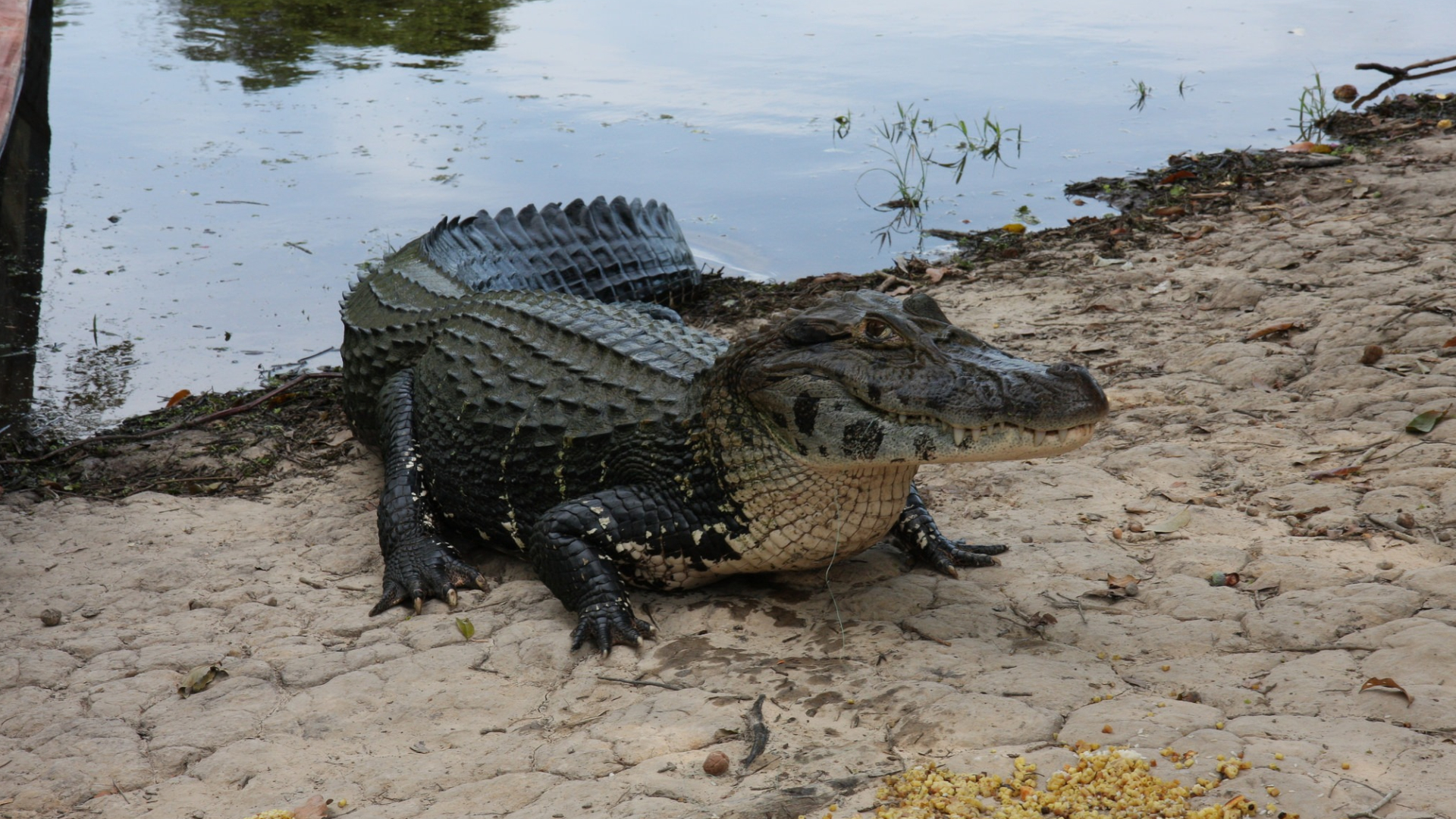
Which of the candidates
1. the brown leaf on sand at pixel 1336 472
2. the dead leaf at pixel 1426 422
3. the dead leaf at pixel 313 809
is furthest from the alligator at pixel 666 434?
the dead leaf at pixel 1426 422

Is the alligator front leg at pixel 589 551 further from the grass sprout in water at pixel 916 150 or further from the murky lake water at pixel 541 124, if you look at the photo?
the grass sprout in water at pixel 916 150

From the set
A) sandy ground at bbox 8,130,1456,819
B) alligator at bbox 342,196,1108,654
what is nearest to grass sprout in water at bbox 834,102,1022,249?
sandy ground at bbox 8,130,1456,819

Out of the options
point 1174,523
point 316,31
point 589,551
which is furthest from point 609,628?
point 316,31

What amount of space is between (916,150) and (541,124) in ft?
11.4

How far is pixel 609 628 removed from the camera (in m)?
3.50

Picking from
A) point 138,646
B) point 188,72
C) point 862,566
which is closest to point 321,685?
point 138,646

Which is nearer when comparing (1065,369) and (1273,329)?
(1065,369)

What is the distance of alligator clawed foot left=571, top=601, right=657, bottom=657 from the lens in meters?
3.47

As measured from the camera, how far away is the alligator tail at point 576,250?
20.1 ft

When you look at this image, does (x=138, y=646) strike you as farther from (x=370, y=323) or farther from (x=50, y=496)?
(x=370, y=323)

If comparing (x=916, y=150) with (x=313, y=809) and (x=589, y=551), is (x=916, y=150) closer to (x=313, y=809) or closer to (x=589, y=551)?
(x=589, y=551)

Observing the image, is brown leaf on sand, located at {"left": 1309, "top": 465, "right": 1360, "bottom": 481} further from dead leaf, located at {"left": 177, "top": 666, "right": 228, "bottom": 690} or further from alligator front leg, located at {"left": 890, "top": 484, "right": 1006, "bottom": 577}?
dead leaf, located at {"left": 177, "top": 666, "right": 228, "bottom": 690}

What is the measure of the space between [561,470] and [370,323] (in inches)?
68.2

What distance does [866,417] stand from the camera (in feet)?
10.6
